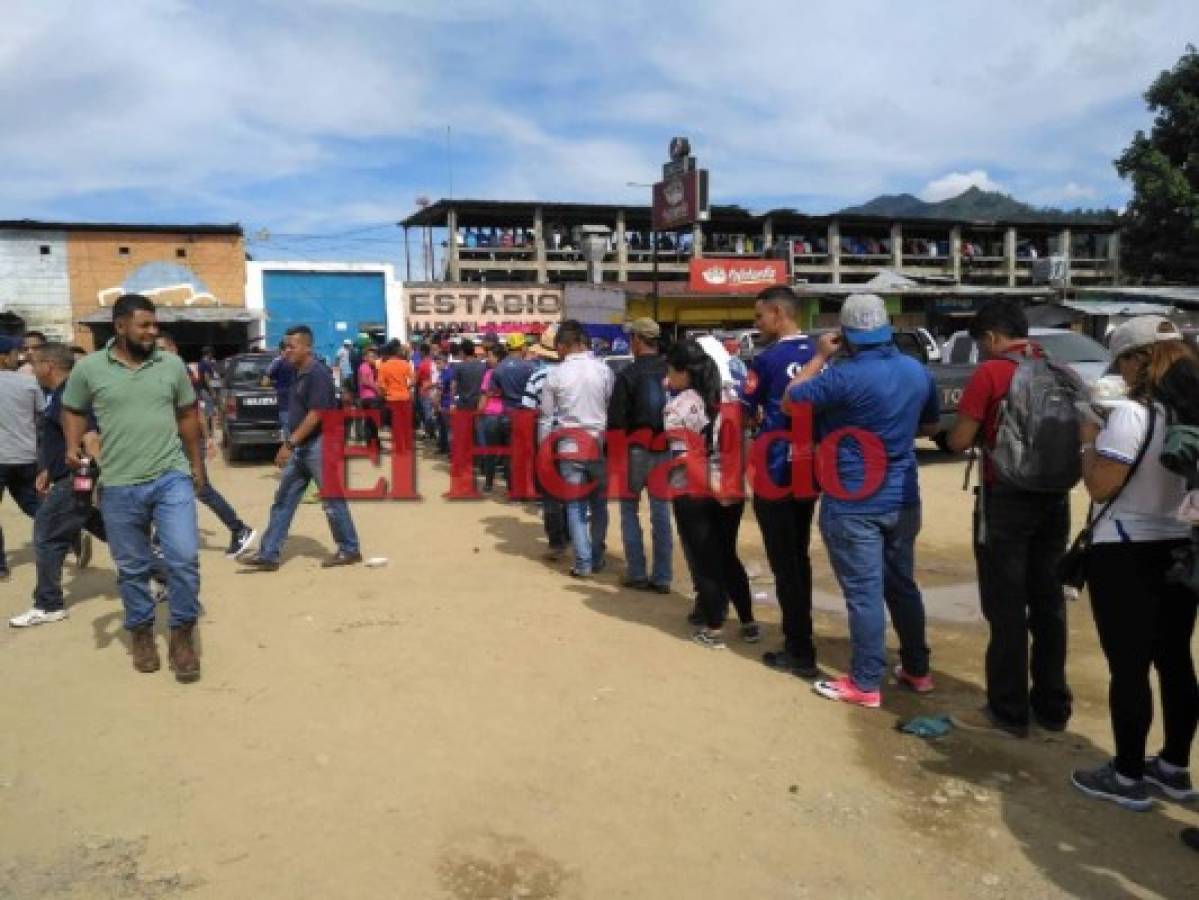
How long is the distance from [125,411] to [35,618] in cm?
193

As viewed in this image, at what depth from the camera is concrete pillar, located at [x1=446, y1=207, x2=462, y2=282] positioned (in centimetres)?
3459

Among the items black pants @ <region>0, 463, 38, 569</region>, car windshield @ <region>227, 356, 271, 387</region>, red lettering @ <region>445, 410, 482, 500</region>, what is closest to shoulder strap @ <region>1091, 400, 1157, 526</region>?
black pants @ <region>0, 463, 38, 569</region>

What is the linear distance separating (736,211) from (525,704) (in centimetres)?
3588

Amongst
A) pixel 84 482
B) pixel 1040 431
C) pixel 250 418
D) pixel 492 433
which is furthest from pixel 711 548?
pixel 250 418

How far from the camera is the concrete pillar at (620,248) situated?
36.8 meters

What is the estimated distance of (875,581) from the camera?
4.09 metres

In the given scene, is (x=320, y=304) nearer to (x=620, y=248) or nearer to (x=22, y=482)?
(x=620, y=248)

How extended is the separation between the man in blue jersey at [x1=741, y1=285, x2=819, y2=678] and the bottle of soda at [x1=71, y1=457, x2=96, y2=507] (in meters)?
4.01

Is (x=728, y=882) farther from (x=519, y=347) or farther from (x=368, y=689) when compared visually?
(x=519, y=347)

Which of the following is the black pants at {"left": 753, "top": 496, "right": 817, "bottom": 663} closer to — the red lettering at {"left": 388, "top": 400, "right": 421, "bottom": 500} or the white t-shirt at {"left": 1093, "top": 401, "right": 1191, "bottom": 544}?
the white t-shirt at {"left": 1093, "top": 401, "right": 1191, "bottom": 544}

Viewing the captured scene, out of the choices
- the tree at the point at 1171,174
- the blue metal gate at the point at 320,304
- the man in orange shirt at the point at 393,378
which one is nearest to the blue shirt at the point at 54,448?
the man in orange shirt at the point at 393,378

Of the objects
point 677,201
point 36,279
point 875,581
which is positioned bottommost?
point 875,581

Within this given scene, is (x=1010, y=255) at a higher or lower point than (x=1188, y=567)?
higher

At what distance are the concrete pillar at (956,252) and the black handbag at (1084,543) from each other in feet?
136
